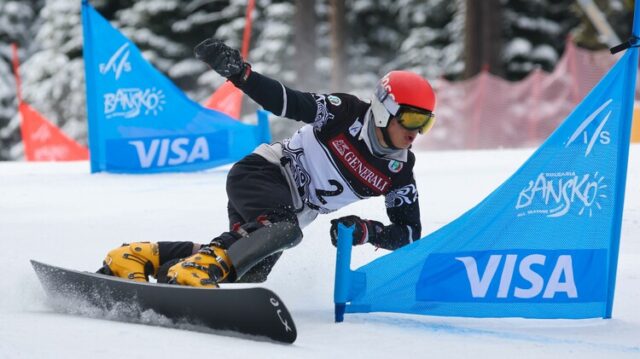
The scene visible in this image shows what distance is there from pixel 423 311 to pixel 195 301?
3.96 ft

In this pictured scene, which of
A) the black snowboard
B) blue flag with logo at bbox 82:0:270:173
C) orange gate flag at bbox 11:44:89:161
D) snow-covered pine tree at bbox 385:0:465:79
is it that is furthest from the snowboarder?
snow-covered pine tree at bbox 385:0:465:79

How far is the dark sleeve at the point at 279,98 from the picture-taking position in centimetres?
448

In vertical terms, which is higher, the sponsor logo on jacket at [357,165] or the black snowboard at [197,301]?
the sponsor logo on jacket at [357,165]

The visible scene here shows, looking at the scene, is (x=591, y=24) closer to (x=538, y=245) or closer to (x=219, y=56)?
(x=538, y=245)

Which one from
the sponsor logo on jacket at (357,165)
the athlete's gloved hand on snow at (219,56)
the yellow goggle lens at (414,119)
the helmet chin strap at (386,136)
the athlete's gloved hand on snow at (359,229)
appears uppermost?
the athlete's gloved hand on snow at (219,56)

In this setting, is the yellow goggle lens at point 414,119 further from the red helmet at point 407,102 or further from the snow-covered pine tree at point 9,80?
the snow-covered pine tree at point 9,80

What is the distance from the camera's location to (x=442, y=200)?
8133mm

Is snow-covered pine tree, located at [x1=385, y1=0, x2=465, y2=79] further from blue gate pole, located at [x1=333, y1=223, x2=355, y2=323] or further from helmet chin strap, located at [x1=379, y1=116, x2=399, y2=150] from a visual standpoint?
blue gate pole, located at [x1=333, y1=223, x2=355, y2=323]

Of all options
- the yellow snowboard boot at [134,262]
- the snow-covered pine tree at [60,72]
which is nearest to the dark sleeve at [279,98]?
the yellow snowboard boot at [134,262]

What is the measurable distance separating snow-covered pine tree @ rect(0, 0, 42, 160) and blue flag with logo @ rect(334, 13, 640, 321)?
96.1ft

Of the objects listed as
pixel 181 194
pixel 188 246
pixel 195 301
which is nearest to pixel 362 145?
pixel 188 246

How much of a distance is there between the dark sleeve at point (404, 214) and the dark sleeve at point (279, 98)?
59cm

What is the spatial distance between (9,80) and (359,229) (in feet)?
103

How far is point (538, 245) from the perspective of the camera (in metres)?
4.47
